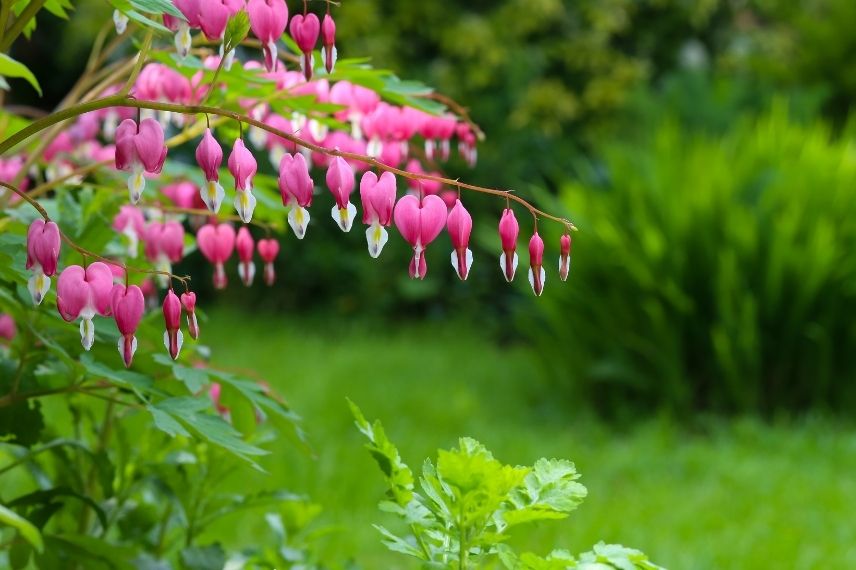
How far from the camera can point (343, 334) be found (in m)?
7.18

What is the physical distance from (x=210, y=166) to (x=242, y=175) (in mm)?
34

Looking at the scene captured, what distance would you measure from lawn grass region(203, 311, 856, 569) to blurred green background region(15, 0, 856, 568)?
2 cm

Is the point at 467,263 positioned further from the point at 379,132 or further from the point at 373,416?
the point at 373,416

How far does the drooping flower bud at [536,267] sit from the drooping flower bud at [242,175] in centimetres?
30

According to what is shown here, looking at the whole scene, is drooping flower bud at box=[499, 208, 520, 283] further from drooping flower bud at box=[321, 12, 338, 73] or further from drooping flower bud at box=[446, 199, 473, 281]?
drooping flower bud at box=[321, 12, 338, 73]

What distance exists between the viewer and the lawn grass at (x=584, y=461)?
328 centimetres

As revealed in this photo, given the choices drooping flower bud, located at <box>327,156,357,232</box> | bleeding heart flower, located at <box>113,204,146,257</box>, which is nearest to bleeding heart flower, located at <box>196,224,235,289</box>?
bleeding heart flower, located at <box>113,204,146,257</box>

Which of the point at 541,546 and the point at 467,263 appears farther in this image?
the point at 541,546

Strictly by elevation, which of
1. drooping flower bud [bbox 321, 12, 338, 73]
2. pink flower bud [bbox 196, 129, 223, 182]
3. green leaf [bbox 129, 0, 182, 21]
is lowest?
pink flower bud [bbox 196, 129, 223, 182]

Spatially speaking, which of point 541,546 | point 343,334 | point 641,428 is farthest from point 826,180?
point 343,334

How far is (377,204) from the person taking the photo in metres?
1.21

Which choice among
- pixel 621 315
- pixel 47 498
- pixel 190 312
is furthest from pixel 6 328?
pixel 621 315

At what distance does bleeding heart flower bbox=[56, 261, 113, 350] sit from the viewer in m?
1.23

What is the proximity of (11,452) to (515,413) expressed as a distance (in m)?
3.19
